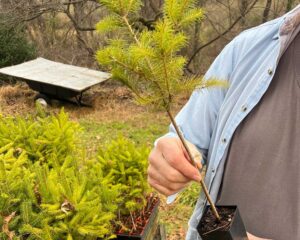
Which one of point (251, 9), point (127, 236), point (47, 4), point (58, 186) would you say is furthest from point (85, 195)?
point (251, 9)

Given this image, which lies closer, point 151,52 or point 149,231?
point 151,52

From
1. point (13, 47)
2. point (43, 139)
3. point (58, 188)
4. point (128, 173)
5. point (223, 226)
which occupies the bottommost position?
point (13, 47)

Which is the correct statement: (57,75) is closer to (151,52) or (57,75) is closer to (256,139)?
(256,139)

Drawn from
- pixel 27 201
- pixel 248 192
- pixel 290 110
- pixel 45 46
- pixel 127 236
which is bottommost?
pixel 45 46

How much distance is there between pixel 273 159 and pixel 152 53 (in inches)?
22.3

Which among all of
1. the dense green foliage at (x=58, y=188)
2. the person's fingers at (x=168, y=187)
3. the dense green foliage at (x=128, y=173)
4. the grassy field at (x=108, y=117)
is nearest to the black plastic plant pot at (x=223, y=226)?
the person's fingers at (x=168, y=187)

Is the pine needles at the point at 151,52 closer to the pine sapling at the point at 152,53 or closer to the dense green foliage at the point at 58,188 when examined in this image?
the pine sapling at the point at 152,53

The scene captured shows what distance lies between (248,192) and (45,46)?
14.1 metres

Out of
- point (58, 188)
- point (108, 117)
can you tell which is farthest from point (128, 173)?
point (108, 117)

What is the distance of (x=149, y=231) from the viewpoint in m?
2.70

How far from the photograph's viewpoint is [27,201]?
1.80 meters

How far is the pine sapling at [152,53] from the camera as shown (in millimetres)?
949

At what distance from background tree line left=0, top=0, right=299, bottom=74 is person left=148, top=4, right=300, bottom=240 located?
989 cm

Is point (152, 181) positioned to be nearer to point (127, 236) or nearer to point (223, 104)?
point (223, 104)
